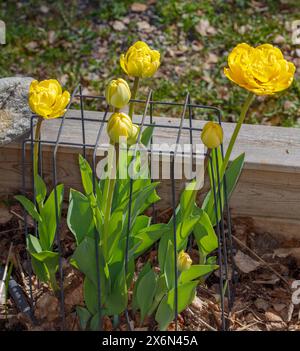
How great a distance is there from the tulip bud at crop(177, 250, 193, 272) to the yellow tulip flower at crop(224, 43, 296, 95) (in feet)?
1.42

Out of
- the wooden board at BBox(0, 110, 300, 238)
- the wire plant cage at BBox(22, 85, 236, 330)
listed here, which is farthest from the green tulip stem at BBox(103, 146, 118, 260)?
the wooden board at BBox(0, 110, 300, 238)

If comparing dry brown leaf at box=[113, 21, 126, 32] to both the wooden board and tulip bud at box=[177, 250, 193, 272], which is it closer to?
the wooden board

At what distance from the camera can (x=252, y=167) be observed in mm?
2043

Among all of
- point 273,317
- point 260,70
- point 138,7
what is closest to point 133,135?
point 260,70

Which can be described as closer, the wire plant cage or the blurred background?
the wire plant cage

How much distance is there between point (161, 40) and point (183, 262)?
1581 millimetres

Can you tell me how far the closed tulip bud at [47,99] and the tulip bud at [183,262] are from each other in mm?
434

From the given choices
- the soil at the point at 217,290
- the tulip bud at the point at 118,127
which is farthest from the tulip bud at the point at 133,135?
the soil at the point at 217,290

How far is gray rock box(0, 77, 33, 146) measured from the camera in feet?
6.57

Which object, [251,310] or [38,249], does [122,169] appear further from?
[251,310]

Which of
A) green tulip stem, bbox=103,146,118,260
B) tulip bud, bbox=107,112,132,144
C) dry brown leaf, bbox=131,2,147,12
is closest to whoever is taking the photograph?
tulip bud, bbox=107,112,132,144

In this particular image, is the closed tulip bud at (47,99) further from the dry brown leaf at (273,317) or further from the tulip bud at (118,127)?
the dry brown leaf at (273,317)
